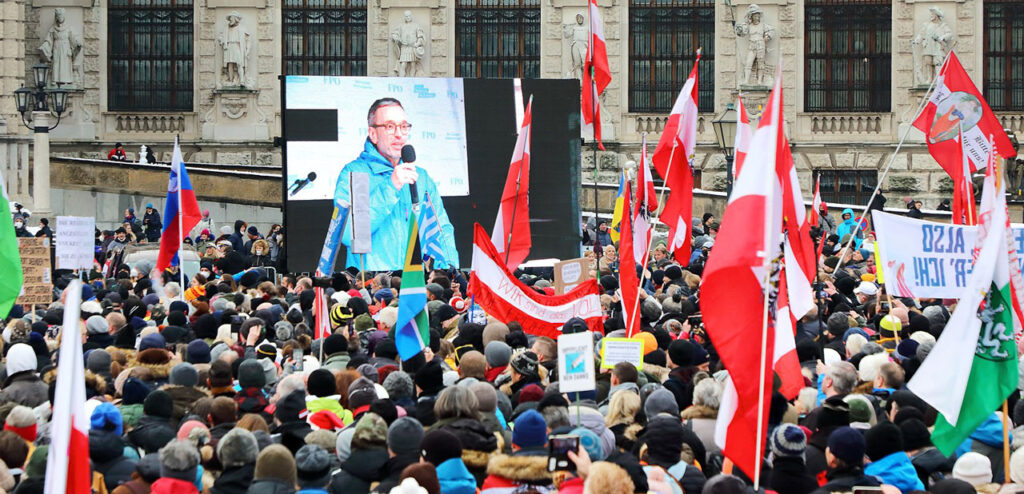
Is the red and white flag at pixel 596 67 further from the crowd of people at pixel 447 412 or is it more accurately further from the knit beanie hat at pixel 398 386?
the knit beanie hat at pixel 398 386

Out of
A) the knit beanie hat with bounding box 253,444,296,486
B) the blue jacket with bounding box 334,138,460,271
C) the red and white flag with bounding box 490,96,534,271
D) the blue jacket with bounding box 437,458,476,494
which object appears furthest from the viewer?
the blue jacket with bounding box 334,138,460,271

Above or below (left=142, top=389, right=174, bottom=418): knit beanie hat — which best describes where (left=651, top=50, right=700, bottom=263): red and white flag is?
above

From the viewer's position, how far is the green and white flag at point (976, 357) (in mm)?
8289

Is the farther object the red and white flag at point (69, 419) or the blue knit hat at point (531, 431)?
the blue knit hat at point (531, 431)

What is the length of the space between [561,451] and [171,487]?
1838mm

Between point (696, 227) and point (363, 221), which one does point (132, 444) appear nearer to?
point (363, 221)

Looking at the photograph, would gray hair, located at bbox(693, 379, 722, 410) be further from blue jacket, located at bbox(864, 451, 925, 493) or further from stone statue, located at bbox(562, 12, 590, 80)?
stone statue, located at bbox(562, 12, 590, 80)

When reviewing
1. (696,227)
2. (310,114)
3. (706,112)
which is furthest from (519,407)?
(706,112)

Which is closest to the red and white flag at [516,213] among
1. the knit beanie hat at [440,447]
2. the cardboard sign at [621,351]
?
the cardboard sign at [621,351]

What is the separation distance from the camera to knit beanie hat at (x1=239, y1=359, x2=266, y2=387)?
32.9 ft

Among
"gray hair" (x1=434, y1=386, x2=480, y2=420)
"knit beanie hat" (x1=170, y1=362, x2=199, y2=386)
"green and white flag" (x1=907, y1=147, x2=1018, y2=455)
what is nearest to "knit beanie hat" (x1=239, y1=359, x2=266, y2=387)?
"knit beanie hat" (x1=170, y1=362, x2=199, y2=386)

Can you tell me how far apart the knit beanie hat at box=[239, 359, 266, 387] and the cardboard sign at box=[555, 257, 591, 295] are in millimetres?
4691

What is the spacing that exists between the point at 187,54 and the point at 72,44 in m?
2.40

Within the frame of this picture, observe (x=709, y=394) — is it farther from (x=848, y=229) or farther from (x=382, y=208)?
(x=848, y=229)
